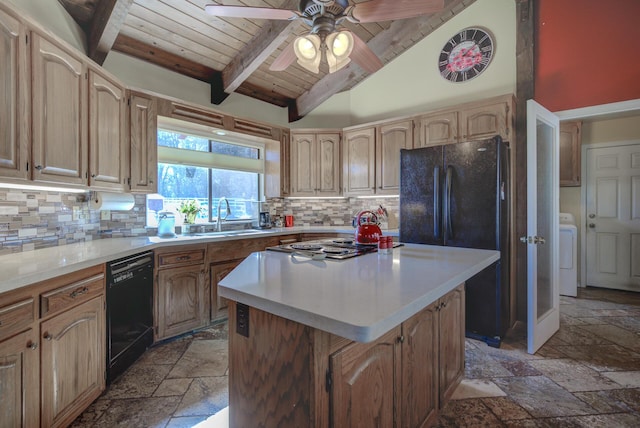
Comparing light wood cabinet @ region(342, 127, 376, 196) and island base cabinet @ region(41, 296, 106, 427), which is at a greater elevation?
light wood cabinet @ region(342, 127, 376, 196)

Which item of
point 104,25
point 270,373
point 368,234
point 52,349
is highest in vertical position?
point 104,25

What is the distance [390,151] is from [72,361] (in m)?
3.48

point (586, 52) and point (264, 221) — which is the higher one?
point (586, 52)

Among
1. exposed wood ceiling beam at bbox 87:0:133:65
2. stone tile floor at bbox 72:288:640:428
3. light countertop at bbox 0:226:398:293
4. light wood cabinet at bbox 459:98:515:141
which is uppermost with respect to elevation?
exposed wood ceiling beam at bbox 87:0:133:65

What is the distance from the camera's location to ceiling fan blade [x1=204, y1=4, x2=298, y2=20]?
185 cm

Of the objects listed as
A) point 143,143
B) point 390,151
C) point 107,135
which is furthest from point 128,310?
point 390,151

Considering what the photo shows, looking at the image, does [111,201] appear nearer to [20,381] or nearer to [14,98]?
[14,98]

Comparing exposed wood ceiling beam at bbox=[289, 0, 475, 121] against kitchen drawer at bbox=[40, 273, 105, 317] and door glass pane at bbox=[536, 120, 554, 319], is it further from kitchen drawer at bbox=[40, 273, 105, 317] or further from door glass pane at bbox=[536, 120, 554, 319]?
kitchen drawer at bbox=[40, 273, 105, 317]

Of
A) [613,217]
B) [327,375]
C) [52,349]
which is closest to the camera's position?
[327,375]

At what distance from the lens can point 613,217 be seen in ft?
13.8

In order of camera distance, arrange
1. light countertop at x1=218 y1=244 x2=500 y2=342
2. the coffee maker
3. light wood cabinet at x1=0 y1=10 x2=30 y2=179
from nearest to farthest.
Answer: light countertop at x1=218 y1=244 x2=500 y2=342
light wood cabinet at x1=0 y1=10 x2=30 y2=179
the coffee maker

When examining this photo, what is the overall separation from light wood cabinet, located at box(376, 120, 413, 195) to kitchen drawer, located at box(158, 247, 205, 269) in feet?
7.47

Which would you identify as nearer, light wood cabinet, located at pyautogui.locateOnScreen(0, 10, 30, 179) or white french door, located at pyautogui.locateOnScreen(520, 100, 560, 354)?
light wood cabinet, located at pyautogui.locateOnScreen(0, 10, 30, 179)

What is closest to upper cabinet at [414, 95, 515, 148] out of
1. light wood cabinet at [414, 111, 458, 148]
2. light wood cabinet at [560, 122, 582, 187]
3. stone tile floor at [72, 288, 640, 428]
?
light wood cabinet at [414, 111, 458, 148]
